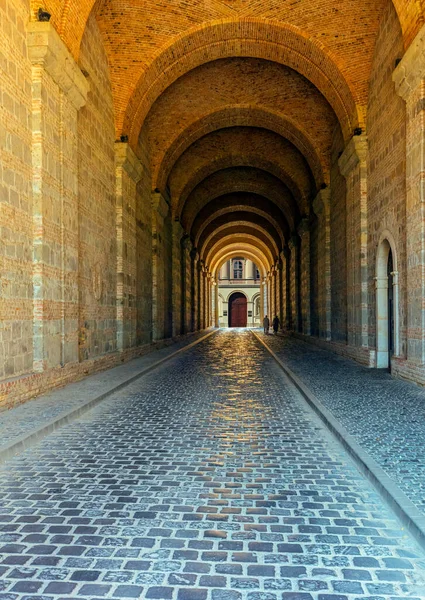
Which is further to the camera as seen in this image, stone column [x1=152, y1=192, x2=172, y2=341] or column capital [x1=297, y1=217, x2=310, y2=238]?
column capital [x1=297, y1=217, x2=310, y2=238]

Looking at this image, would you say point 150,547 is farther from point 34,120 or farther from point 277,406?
point 34,120

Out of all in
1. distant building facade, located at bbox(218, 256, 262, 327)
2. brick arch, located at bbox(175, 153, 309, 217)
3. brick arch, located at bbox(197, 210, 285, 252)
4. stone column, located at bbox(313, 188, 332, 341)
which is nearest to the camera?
stone column, located at bbox(313, 188, 332, 341)

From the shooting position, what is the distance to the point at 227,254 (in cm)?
6244

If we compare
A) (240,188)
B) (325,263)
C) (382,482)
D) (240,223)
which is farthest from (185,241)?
(382,482)

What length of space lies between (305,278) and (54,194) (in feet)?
58.1

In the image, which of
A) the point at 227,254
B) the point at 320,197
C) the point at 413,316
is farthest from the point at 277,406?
the point at 227,254

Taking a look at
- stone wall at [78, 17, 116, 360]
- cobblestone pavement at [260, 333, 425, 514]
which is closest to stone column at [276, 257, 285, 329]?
stone wall at [78, 17, 116, 360]

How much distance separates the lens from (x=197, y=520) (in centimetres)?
363

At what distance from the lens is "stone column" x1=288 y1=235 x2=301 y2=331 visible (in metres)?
28.6

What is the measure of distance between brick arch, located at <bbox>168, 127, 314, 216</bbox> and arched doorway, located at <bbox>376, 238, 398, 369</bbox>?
1116 cm

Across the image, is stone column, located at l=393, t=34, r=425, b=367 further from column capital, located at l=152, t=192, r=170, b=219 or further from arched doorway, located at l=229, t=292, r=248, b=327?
arched doorway, located at l=229, t=292, r=248, b=327

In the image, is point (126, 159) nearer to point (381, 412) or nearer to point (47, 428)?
point (47, 428)

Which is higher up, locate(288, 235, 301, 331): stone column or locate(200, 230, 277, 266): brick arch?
locate(200, 230, 277, 266): brick arch

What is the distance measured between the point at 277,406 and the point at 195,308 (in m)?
30.8
